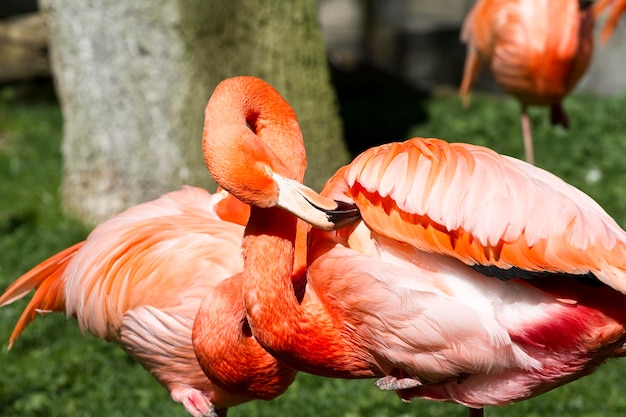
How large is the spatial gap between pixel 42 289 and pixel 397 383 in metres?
1.60

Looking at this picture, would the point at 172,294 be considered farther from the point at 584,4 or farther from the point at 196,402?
the point at 584,4

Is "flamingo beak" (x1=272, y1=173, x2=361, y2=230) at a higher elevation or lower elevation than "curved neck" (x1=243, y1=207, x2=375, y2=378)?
higher

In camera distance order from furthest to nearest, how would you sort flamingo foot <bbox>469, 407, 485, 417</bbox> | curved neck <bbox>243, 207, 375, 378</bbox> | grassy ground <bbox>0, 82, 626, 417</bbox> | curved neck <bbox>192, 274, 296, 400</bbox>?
grassy ground <bbox>0, 82, 626, 417</bbox>
flamingo foot <bbox>469, 407, 485, 417</bbox>
curved neck <bbox>192, 274, 296, 400</bbox>
curved neck <bbox>243, 207, 375, 378</bbox>

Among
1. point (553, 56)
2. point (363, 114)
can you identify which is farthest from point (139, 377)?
point (363, 114)

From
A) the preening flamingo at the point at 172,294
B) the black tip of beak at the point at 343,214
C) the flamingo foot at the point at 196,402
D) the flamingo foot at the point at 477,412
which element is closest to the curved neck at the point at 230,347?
the preening flamingo at the point at 172,294

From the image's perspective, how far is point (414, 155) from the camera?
2701 millimetres

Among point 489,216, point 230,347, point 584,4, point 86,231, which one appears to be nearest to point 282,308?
point 230,347

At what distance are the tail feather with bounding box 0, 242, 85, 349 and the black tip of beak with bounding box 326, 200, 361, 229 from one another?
4.73 ft

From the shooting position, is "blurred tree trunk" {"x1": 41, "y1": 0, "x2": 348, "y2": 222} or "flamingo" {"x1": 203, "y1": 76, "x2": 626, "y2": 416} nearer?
"flamingo" {"x1": 203, "y1": 76, "x2": 626, "y2": 416}

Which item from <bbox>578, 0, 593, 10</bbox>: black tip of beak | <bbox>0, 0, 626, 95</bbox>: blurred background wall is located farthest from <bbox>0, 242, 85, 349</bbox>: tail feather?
<bbox>0, 0, 626, 95</bbox>: blurred background wall

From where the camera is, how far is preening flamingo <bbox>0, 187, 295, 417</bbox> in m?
2.96

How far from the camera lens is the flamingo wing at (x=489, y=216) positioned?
8.28ft

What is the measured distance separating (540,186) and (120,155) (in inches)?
159

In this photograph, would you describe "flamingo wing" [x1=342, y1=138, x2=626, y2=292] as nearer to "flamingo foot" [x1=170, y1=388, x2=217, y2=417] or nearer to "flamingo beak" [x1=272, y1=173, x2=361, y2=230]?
"flamingo beak" [x1=272, y1=173, x2=361, y2=230]
